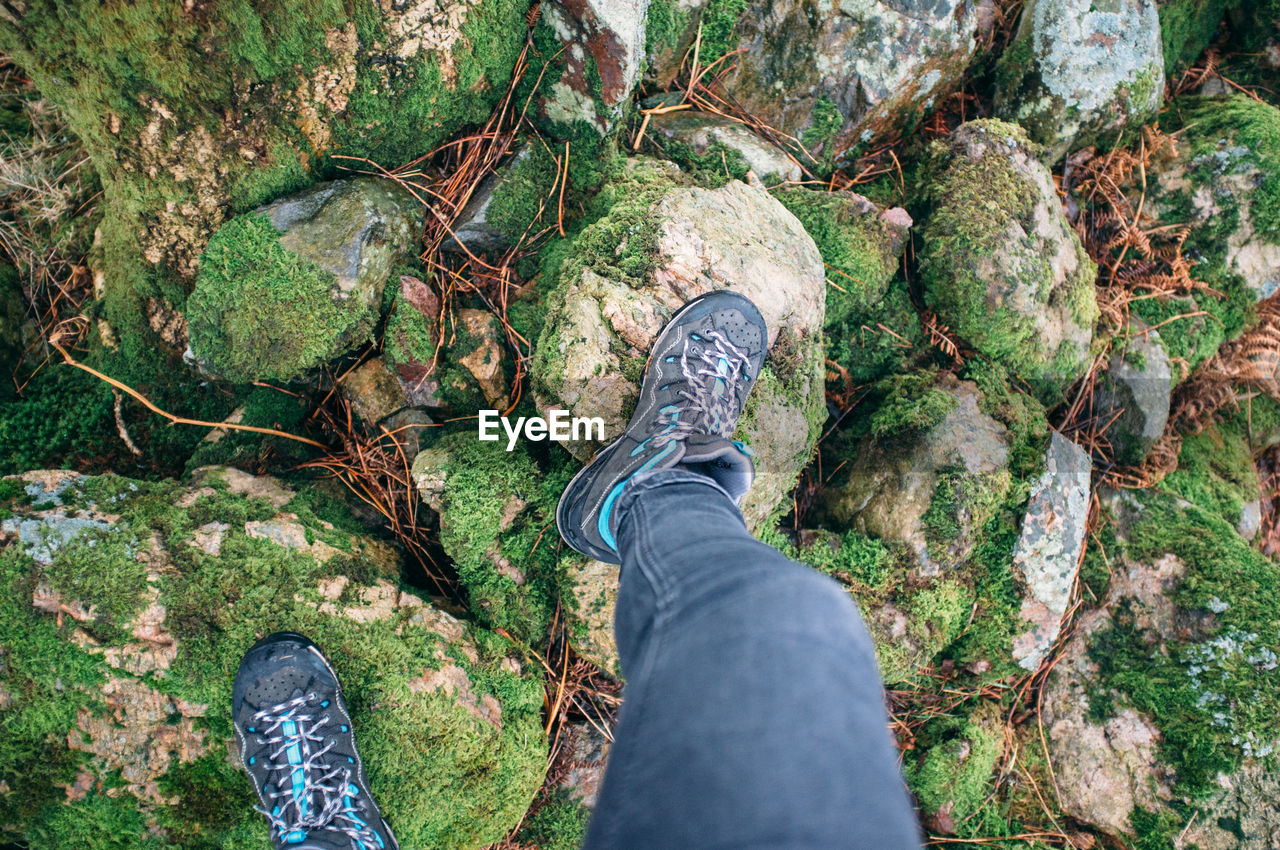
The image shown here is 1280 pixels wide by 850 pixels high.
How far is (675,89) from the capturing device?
3.09 metres

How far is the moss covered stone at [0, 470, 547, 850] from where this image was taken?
2232 mm

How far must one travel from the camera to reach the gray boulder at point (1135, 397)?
3.23 meters

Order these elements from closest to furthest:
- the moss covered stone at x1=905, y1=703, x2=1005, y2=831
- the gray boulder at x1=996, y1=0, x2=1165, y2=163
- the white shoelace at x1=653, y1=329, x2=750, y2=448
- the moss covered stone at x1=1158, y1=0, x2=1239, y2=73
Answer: the white shoelace at x1=653, y1=329, x2=750, y2=448
the moss covered stone at x1=905, y1=703, x2=1005, y2=831
the gray boulder at x1=996, y1=0, x2=1165, y2=163
the moss covered stone at x1=1158, y1=0, x2=1239, y2=73

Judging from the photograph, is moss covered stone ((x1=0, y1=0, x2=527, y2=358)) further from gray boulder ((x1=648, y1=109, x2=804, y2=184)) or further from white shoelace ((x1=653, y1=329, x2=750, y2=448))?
white shoelace ((x1=653, y1=329, x2=750, y2=448))

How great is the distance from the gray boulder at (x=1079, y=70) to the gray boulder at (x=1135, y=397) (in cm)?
111

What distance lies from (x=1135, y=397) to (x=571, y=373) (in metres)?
2.94

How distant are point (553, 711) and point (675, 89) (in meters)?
3.00

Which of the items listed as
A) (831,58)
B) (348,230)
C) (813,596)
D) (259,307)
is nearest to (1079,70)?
(831,58)

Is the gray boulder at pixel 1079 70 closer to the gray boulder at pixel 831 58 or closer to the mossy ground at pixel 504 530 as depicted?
the gray boulder at pixel 831 58

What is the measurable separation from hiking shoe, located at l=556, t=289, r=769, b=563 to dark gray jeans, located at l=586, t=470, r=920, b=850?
0.80 metres

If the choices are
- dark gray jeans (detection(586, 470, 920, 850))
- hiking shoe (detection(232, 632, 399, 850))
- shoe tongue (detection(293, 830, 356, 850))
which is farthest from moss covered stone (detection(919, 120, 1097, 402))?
shoe tongue (detection(293, 830, 356, 850))

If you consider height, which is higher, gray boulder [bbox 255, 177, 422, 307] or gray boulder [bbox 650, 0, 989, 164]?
gray boulder [bbox 650, 0, 989, 164]

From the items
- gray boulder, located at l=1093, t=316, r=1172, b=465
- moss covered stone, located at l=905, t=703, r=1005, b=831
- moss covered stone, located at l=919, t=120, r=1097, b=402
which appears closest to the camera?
moss covered stone, located at l=905, t=703, r=1005, b=831

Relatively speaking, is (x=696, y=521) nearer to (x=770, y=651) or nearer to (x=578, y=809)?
(x=770, y=651)
